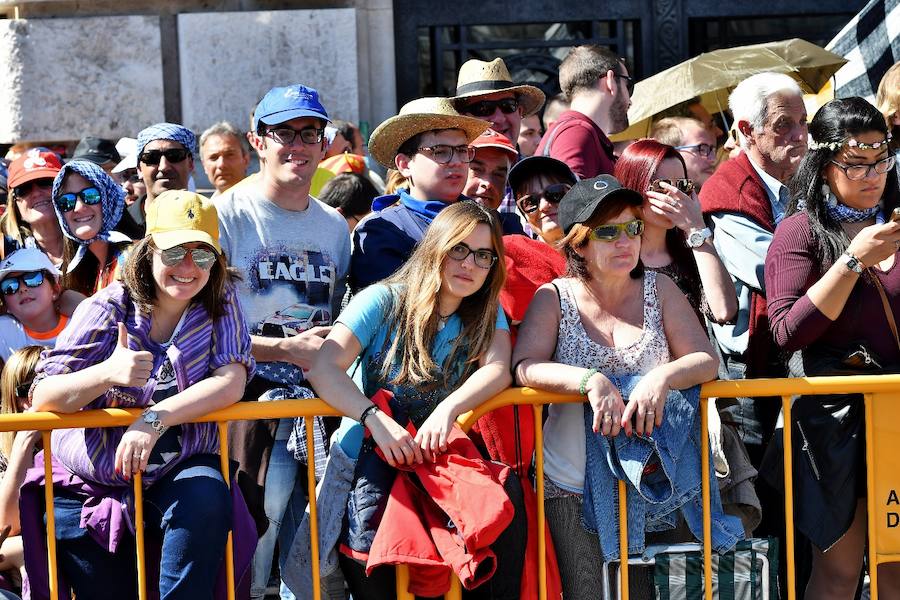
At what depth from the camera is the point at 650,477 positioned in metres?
4.16

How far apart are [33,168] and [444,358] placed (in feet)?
7.05

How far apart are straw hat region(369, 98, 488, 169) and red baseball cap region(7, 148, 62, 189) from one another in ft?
4.45

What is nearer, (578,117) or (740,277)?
(740,277)

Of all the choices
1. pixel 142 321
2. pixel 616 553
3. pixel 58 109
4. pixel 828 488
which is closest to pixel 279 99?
pixel 142 321

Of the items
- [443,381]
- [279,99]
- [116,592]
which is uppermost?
[279,99]

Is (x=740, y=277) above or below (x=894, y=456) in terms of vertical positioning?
above

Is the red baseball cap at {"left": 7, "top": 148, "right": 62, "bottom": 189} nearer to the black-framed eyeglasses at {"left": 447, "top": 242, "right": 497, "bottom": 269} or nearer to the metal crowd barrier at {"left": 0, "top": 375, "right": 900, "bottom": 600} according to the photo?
the metal crowd barrier at {"left": 0, "top": 375, "right": 900, "bottom": 600}

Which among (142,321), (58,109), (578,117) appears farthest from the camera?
(58,109)

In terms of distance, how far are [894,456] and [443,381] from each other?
1.49 m

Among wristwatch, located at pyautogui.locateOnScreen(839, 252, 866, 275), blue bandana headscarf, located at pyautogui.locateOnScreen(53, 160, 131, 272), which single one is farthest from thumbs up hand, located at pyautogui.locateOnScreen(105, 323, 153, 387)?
wristwatch, located at pyautogui.locateOnScreen(839, 252, 866, 275)

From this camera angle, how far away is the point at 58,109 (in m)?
7.25

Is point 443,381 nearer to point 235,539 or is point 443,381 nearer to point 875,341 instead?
point 235,539

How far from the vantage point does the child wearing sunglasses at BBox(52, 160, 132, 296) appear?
5.08m

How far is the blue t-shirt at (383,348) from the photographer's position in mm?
4160
